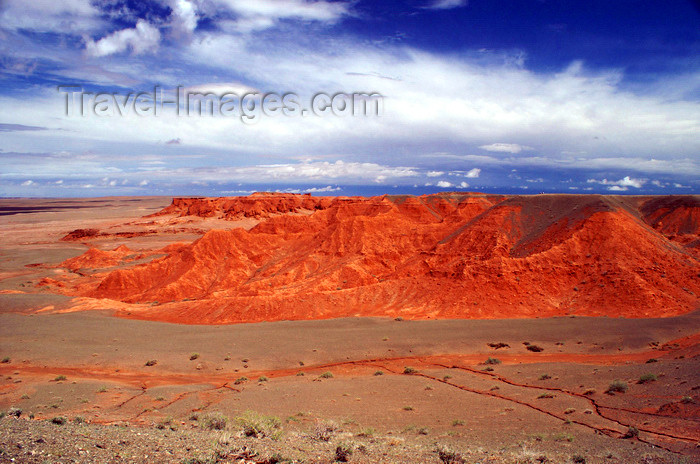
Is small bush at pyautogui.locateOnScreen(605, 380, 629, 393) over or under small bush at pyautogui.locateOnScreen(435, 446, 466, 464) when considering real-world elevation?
under

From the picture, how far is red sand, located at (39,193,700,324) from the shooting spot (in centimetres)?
3177

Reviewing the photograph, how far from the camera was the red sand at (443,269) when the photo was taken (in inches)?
1251

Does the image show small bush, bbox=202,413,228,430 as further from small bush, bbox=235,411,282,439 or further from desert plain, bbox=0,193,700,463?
small bush, bbox=235,411,282,439

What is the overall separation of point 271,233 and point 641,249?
44.2 metres

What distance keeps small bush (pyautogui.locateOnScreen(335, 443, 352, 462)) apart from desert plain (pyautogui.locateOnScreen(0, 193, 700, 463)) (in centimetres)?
3

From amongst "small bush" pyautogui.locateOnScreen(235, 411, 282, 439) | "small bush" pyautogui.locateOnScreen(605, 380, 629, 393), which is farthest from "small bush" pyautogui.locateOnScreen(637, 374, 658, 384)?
"small bush" pyautogui.locateOnScreen(235, 411, 282, 439)

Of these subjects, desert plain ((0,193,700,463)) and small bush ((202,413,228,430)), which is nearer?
desert plain ((0,193,700,463))

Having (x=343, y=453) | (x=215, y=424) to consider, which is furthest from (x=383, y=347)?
(x=343, y=453)

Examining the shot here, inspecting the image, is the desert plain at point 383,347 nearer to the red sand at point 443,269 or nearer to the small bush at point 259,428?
the small bush at point 259,428

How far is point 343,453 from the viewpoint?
9.00 metres

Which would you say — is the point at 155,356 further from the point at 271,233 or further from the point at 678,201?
the point at 678,201

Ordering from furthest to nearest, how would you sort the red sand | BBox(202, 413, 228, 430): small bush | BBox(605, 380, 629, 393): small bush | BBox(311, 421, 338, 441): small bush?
1. the red sand
2. BBox(605, 380, 629, 393): small bush
3. BBox(202, 413, 228, 430): small bush
4. BBox(311, 421, 338, 441): small bush

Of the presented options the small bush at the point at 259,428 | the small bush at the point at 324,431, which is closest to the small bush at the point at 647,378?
the small bush at the point at 324,431

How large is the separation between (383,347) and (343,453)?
52.8 feet
